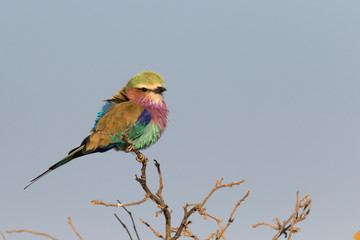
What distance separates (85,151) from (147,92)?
1344 mm

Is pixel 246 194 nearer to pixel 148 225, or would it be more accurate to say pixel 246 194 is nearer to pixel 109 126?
pixel 148 225

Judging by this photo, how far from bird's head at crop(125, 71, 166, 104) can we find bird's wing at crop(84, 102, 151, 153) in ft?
0.76

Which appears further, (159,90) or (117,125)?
(159,90)

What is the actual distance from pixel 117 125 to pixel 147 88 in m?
0.82

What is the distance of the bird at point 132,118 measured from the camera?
24.2 feet

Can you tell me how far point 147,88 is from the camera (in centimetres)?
776

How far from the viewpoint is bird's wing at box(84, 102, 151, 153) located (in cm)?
735

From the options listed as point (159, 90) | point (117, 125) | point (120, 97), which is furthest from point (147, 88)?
point (117, 125)

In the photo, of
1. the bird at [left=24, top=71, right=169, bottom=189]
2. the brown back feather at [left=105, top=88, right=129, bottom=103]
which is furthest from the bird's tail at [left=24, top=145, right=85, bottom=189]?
the brown back feather at [left=105, top=88, right=129, bottom=103]

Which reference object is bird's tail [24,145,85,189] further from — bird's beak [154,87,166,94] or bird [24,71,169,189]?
bird's beak [154,87,166,94]

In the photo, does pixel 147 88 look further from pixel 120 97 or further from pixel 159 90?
pixel 120 97

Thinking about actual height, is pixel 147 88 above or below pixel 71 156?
above

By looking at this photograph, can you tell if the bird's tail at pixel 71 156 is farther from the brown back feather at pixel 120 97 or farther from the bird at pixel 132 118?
the brown back feather at pixel 120 97

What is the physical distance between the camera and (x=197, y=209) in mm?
4711
